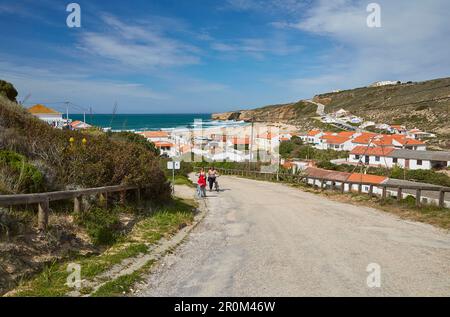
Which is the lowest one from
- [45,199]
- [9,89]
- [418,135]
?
[45,199]

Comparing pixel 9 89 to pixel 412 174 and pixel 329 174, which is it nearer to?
pixel 329 174

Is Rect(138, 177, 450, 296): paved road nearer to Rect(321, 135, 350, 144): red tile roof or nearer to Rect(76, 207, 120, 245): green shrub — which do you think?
Rect(76, 207, 120, 245): green shrub

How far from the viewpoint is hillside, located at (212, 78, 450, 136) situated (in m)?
94.7

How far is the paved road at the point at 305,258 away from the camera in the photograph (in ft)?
18.4

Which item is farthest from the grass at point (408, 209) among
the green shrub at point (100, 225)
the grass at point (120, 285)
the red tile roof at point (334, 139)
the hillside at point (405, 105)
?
the red tile roof at point (334, 139)

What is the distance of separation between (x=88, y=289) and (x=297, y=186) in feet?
69.4

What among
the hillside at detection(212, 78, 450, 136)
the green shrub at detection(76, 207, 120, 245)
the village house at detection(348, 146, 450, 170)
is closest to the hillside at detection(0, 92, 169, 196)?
the green shrub at detection(76, 207, 120, 245)

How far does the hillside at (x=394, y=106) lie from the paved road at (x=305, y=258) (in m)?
56.0

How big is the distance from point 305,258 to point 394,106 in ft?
280

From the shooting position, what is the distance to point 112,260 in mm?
6730

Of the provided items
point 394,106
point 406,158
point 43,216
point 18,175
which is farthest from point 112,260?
point 394,106

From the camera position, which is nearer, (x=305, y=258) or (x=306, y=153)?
(x=305, y=258)

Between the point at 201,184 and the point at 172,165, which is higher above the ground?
the point at 172,165

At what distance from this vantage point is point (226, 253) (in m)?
7.75
